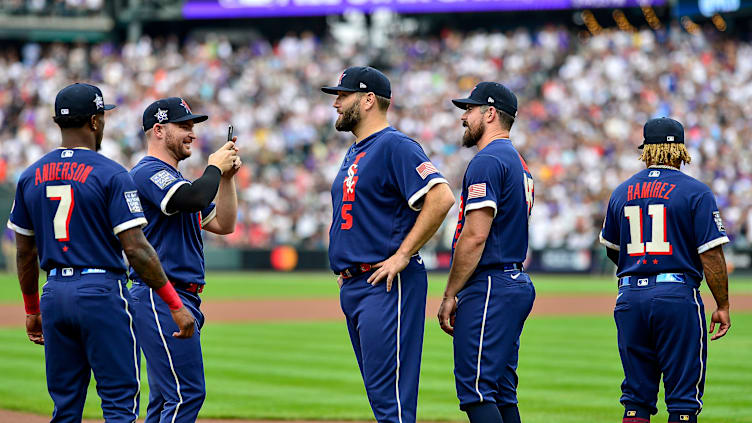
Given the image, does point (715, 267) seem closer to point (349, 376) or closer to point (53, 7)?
point (349, 376)

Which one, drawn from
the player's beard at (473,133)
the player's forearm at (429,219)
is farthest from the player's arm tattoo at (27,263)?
the player's beard at (473,133)

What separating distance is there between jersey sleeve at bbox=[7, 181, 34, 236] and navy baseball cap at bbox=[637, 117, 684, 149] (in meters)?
3.75

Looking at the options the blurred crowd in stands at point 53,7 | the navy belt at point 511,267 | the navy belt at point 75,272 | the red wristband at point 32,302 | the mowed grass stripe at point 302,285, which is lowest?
the mowed grass stripe at point 302,285

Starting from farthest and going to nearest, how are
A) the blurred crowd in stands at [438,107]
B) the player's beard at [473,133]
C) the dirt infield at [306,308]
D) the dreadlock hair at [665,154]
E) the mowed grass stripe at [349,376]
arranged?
the blurred crowd in stands at [438,107] < the dirt infield at [306,308] < the mowed grass stripe at [349,376] < the dreadlock hair at [665,154] < the player's beard at [473,133]

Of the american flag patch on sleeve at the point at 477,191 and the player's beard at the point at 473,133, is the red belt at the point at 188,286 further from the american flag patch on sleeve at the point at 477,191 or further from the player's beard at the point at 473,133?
the player's beard at the point at 473,133

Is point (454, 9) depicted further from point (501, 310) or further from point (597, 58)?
point (501, 310)

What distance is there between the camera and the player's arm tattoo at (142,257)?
213 inches

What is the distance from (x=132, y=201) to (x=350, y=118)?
1.33 meters

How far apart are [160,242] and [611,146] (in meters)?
25.8

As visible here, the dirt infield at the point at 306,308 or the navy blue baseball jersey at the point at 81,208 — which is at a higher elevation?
the navy blue baseball jersey at the point at 81,208

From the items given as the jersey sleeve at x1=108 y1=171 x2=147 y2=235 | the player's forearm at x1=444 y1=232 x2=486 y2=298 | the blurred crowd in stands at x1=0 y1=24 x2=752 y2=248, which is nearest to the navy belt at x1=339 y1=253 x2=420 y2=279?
the player's forearm at x1=444 y1=232 x2=486 y2=298

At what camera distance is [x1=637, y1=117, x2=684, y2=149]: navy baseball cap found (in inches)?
266

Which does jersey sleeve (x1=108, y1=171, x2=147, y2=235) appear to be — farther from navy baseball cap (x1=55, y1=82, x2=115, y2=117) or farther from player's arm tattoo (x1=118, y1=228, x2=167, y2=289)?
navy baseball cap (x1=55, y1=82, x2=115, y2=117)

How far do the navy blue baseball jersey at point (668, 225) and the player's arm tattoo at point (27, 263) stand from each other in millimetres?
3502
